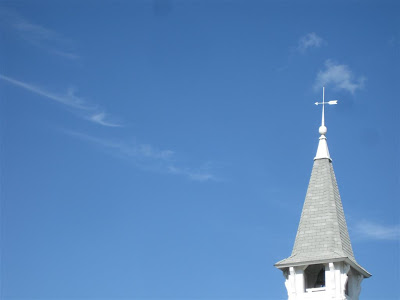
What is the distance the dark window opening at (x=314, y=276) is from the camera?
62438mm

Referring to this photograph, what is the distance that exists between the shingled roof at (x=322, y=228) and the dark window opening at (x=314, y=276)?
5.12ft

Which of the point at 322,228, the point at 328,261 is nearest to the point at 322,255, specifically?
the point at 328,261

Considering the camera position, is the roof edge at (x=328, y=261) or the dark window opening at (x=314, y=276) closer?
the roof edge at (x=328, y=261)

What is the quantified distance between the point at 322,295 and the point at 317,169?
8740mm

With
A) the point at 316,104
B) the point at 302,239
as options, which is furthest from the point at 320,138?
the point at 302,239

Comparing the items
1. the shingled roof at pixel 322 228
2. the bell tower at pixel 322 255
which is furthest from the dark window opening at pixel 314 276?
the shingled roof at pixel 322 228

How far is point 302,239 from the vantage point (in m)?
62.1

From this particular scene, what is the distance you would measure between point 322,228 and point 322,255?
2.28 m

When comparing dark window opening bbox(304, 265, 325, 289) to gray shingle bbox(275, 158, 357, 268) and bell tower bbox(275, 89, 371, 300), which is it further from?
gray shingle bbox(275, 158, 357, 268)

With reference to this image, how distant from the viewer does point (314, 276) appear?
206 ft

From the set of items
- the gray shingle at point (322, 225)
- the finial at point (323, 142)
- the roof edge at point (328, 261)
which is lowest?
the roof edge at point (328, 261)

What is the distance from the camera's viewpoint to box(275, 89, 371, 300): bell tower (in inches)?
2368

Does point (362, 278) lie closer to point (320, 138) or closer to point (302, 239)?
→ point (302, 239)

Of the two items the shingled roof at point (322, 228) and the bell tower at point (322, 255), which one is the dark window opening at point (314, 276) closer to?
the bell tower at point (322, 255)
